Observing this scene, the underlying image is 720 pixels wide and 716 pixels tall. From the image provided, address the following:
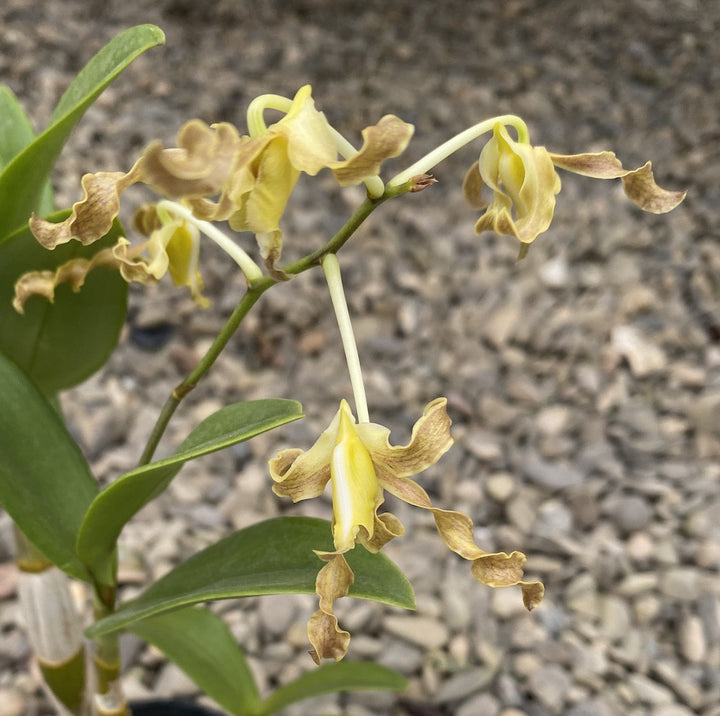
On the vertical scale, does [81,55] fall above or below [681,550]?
above

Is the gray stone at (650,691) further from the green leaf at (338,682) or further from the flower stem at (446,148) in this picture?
the flower stem at (446,148)

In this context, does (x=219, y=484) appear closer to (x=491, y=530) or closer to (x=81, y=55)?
(x=491, y=530)

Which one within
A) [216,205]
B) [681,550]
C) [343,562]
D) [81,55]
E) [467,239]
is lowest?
[681,550]

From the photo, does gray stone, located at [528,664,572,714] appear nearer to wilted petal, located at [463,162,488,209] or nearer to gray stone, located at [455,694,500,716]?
gray stone, located at [455,694,500,716]

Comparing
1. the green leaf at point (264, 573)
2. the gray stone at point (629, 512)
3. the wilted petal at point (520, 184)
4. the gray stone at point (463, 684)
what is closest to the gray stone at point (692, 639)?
the gray stone at point (629, 512)

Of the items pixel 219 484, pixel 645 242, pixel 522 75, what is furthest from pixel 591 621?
pixel 522 75

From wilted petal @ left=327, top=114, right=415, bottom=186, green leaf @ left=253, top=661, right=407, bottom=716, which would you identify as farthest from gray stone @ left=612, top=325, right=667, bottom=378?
wilted petal @ left=327, top=114, right=415, bottom=186

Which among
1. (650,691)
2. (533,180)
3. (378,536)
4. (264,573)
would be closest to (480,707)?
(650,691)
